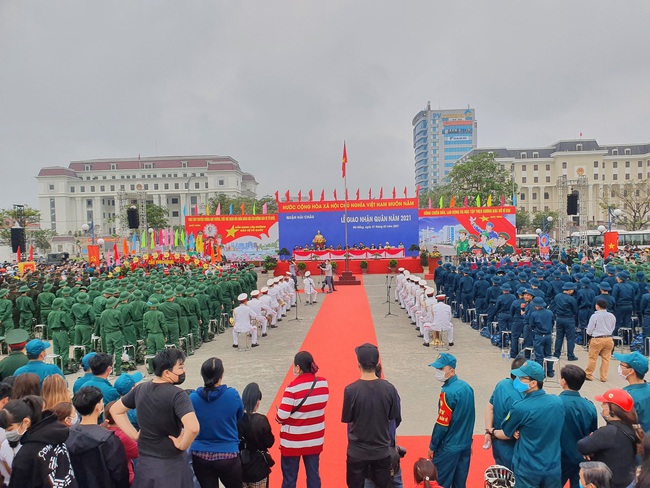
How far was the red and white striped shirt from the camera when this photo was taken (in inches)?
137

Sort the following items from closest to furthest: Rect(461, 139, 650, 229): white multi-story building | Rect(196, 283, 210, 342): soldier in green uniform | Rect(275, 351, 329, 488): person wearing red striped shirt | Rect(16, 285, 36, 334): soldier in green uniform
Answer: Rect(275, 351, 329, 488): person wearing red striped shirt
Rect(16, 285, 36, 334): soldier in green uniform
Rect(196, 283, 210, 342): soldier in green uniform
Rect(461, 139, 650, 229): white multi-story building

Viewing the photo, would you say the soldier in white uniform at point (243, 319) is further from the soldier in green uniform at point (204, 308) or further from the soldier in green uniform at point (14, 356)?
the soldier in green uniform at point (14, 356)

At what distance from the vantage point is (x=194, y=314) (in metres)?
9.63

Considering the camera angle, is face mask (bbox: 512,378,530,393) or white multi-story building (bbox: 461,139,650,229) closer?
face mask (bbox: 512,378,530,393)

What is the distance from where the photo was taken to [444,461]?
3592 millimetres

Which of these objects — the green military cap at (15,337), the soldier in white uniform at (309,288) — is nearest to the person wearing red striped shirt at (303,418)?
the green military cap at (15,337)

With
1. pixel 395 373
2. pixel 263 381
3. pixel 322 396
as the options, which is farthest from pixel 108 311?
pixel 322 396

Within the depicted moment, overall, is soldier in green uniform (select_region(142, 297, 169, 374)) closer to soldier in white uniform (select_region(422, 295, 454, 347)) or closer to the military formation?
the military formation

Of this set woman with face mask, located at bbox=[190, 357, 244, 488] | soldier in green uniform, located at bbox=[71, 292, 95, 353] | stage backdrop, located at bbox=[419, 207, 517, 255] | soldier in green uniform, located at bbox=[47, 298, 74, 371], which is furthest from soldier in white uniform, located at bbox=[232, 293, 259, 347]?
stage backdrop, located at bbox=[419, 207, 517, 255]

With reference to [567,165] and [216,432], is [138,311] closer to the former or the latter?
[216,432]

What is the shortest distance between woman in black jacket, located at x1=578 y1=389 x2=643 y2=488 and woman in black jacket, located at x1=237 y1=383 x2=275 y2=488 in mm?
2220

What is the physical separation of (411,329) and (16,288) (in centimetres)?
1062

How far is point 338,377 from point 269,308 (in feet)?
14.7

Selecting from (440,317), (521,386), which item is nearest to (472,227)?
(440,317)
